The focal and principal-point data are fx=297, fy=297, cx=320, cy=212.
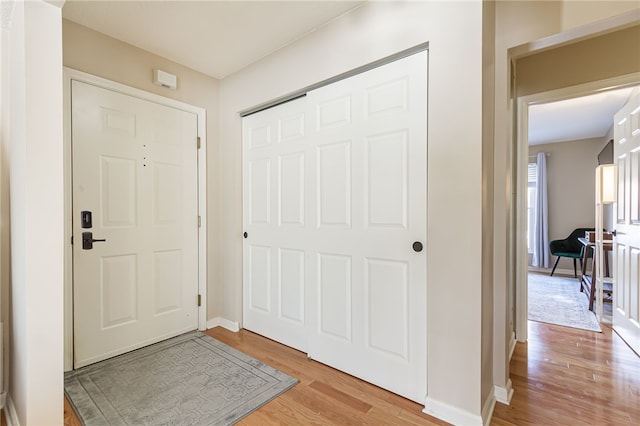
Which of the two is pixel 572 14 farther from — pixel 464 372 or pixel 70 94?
pixel 70 94

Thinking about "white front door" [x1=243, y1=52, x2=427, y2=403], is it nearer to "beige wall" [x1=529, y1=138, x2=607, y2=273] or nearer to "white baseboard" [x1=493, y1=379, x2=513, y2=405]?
"white baseboard" [x1=493, y1=379, x2=513, y2=405]

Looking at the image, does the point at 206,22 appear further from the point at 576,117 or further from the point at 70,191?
the point at 576,117

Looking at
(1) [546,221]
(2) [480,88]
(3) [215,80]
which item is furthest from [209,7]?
(1) [546,221]

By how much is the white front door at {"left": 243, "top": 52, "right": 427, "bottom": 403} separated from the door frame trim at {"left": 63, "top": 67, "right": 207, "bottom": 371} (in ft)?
1.80

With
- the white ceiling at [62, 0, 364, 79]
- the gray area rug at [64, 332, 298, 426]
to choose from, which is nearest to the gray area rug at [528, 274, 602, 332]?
the gray area rug at [64, 332, 298, 426]

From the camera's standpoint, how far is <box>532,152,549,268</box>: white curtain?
232 inches

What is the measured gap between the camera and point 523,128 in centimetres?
260

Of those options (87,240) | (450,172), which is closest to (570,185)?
(450,172)

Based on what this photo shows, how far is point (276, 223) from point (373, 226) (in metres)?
0.96

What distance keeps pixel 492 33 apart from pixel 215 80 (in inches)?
95.5

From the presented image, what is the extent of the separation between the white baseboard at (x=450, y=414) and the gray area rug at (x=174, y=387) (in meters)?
0.85

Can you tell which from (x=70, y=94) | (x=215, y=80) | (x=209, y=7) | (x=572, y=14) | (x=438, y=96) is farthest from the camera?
(x=215, y=80)

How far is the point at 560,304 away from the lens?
377 centimetres

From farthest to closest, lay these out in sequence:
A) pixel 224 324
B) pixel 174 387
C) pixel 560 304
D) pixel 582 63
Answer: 1. pixel 560 304
2. pixel 224 324
3. pixel 582 63
4. pixel 174 387
